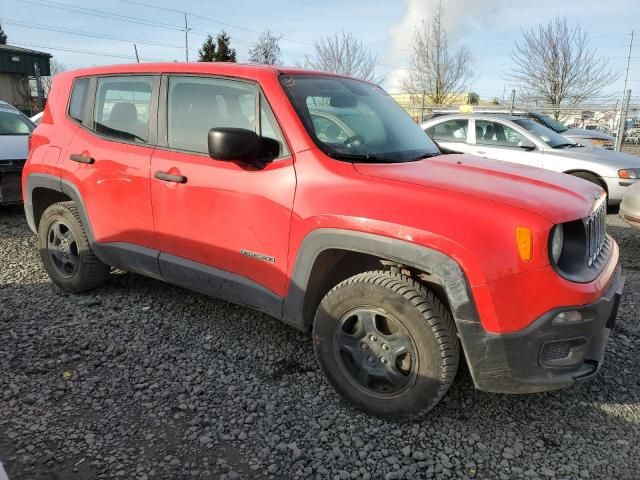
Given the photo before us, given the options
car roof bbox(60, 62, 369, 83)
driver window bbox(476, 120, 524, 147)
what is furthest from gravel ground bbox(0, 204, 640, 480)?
driver window bbox(476, 120, 524, 147)

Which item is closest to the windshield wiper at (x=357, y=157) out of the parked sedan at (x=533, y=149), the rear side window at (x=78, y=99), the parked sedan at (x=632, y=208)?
→ the rear side window at (x=78, y=99)

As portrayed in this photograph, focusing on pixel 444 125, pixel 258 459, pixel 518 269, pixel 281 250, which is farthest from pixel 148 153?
pixel 444 125

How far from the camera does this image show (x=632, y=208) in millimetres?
5566

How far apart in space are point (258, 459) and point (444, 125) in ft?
26.0

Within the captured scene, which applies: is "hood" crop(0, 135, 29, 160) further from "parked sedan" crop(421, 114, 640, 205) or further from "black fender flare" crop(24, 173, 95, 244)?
"parked sedan" crop(421, 114, 640, 205)

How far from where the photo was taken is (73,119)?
4.03 metres

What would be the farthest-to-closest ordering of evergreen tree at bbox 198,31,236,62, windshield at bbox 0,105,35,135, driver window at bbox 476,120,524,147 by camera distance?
1. evergreen tree at bbox 198,31,236,62
2. driver window at bbox 476,120,524,147
3. windshield at bbox 0,105,35,135

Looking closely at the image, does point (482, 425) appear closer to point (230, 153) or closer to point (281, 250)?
point (281, 250)

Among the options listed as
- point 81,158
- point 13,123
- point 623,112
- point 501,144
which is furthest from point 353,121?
point 623,112

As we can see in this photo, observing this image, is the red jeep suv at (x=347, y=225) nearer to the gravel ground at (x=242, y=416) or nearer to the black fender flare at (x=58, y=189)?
the black fender flare at (x=58, y=189)

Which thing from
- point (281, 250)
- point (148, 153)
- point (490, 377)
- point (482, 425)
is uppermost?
point (148, 153)

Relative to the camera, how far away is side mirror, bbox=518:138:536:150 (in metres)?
8.38

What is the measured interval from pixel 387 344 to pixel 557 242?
0.95 meters

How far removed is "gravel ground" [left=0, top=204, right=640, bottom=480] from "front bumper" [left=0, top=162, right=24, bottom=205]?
3.52 m
